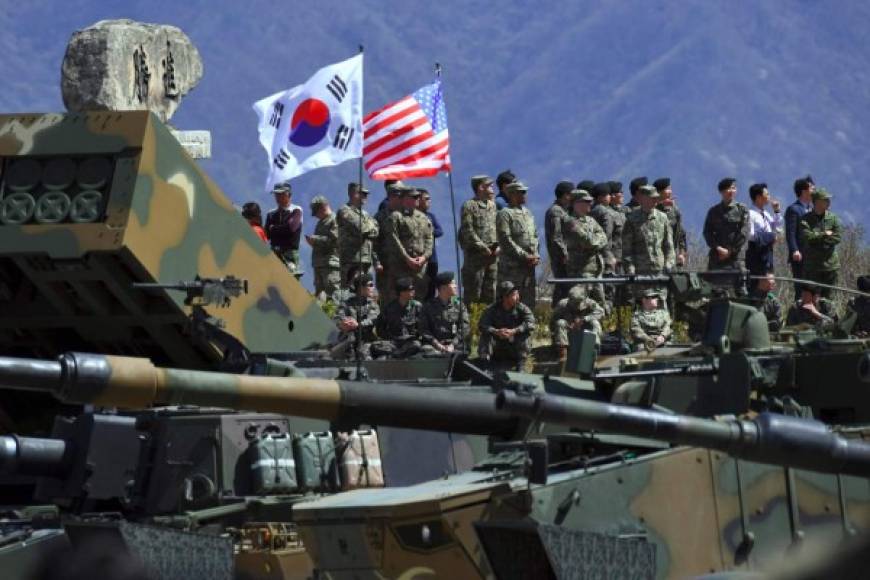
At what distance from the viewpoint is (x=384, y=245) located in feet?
73.0

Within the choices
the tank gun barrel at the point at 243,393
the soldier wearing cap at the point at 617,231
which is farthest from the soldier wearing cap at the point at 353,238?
the tank gun barrel at the point at 243,393

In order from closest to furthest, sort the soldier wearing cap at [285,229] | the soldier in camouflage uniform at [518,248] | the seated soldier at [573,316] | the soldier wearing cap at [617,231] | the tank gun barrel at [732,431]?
the tank gun barrel at [732,431] < the seated soldier at [573,316] < the soldier in camouflage uniform at [518,248] < the soldier wearing cap at [285,229] < the soldier wearing cap at [617,231]

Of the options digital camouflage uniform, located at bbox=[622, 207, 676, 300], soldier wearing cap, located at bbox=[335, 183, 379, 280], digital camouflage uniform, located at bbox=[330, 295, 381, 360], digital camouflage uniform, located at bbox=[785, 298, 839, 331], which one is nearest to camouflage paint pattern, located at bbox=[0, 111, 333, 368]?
digital camouflage uniform, located at bbox=[330, 295, 381, 360]

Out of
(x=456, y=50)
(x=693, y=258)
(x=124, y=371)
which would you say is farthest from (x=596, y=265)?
(x=456, y=50)

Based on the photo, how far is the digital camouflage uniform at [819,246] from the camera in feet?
75.9

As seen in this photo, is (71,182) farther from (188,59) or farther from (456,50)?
(456,50)

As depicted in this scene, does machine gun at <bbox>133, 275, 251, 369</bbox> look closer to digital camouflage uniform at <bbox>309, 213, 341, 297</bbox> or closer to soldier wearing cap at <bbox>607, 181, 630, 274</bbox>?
digital camouflage uniform at <bbox>309, 213, 341, 297</bbox>

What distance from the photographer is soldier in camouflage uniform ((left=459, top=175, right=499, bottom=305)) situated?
2247 cm

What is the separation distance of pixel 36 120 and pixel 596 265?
6875 mm

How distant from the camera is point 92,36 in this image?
24688mm

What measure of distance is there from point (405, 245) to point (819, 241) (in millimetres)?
4231

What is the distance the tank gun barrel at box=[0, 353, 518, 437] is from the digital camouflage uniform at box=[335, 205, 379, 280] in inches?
469

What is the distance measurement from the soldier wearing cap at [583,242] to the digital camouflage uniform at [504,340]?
228 cm

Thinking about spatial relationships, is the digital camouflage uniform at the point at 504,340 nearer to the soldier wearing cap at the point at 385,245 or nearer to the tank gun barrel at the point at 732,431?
the soldier wearing cap at the point at 385,245
